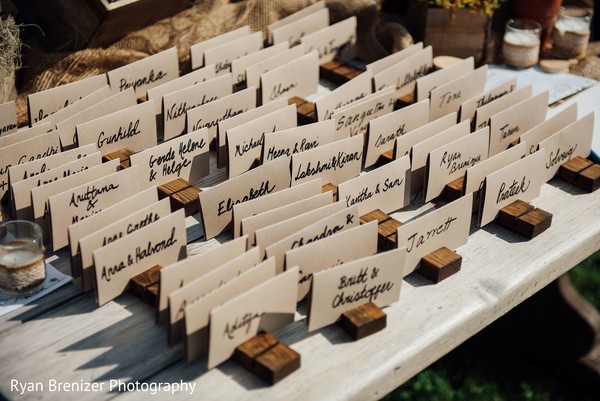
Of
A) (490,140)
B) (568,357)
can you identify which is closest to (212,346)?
(490,140)

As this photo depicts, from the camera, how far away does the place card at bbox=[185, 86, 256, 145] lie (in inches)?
97.0

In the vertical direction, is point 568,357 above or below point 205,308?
below

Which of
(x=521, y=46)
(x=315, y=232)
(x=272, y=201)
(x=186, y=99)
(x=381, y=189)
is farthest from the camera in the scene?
(x=521, y=46)

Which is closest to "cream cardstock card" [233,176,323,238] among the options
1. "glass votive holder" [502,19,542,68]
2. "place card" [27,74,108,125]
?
"place card" [27,74,108,125]

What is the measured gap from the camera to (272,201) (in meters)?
2.06

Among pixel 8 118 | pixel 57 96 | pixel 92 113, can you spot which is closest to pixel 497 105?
pixel 92 113

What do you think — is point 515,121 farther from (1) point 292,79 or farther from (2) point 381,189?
(1) point 292,79

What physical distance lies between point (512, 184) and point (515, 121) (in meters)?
0.35

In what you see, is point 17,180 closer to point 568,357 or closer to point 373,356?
point 373,356

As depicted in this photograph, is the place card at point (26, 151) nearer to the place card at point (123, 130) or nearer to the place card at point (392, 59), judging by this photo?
the place card at point (123, 130)

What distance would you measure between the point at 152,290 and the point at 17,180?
1.66 ft

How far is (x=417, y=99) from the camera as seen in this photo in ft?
9.00

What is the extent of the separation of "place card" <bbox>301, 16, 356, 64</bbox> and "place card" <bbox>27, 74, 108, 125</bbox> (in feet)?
2.52

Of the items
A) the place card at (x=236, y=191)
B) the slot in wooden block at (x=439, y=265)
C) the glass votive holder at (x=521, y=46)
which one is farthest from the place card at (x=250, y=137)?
the glass votive holder at (x=521, y=46)
